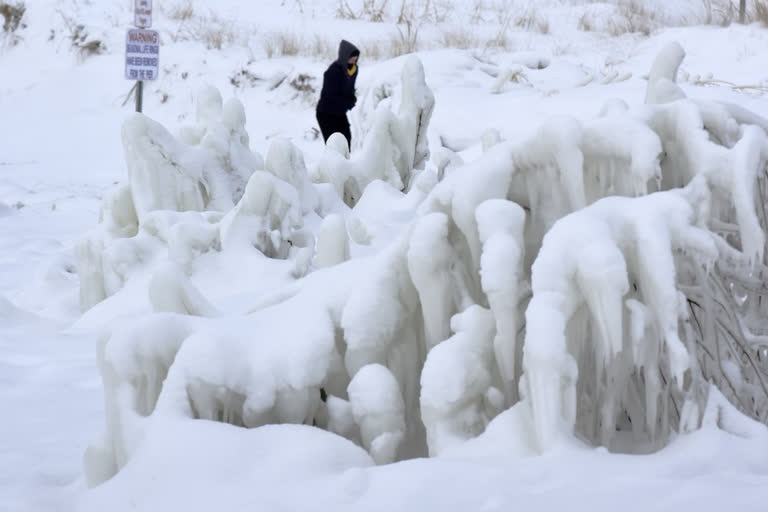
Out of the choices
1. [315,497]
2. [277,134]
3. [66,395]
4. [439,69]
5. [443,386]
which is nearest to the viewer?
[315,497]

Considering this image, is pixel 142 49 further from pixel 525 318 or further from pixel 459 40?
pixel 525 318

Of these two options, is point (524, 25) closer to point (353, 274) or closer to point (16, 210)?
point (16, 210)

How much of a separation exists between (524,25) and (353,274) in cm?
1218

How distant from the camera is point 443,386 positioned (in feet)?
7.32

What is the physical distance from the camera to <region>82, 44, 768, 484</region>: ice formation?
2072 mm

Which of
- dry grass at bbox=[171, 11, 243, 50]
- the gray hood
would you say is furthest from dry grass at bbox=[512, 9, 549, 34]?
the gray hood

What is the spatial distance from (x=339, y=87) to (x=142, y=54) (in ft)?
5.84

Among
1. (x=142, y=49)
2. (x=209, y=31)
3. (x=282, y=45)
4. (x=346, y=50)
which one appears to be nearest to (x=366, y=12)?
(x=282, y=45)

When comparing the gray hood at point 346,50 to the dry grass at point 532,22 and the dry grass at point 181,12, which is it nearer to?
the dry grass at point 532,22

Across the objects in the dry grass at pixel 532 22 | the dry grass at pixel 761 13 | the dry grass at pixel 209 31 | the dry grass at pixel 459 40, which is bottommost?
the dry grass at pixel 209 31

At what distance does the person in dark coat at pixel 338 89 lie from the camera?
8.03 m

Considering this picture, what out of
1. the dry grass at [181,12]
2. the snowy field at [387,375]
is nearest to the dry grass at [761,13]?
the dry grass at [181,12]

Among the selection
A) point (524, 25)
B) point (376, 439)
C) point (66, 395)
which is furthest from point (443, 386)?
point (524, 25)

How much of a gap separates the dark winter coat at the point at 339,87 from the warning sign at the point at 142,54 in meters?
1.50
